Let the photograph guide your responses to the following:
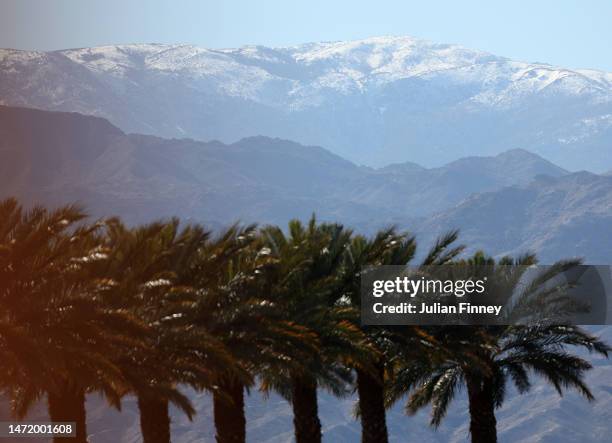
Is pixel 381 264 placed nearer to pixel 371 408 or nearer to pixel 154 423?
pixel 371 408

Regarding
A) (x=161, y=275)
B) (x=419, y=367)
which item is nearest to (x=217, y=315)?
(x=161, y=275)

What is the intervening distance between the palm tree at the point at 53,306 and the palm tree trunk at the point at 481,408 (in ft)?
63.3

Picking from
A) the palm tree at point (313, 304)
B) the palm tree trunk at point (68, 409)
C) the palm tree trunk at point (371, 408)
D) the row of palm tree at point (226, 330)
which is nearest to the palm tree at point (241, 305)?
the row of palm tree at point (226, 330)

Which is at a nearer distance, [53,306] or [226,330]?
[53,306]

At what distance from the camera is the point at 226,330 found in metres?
33.7

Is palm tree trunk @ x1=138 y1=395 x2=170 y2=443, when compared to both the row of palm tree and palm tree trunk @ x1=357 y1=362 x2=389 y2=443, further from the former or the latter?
palm tree trunk @ x1=357 y1=362 x2=389 y2=443

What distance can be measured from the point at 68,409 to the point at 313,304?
7.80 meters

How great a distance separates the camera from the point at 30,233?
27703 mm

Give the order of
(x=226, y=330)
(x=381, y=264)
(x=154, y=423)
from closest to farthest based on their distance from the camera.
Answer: (x=226, y=330)
(x=154, y=423)
(x=381, y=264)

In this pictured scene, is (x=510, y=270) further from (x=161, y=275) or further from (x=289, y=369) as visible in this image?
(x=161, y=275)

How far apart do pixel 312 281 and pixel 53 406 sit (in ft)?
29.2

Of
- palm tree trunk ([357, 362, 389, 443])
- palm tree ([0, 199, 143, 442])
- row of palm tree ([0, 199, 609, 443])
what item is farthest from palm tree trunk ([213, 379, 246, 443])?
palm tree ([0, 199, 143, 442])

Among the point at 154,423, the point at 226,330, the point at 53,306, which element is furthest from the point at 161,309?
the point at 154,423

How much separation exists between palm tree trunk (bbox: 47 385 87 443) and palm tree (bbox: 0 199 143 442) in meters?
2.74
